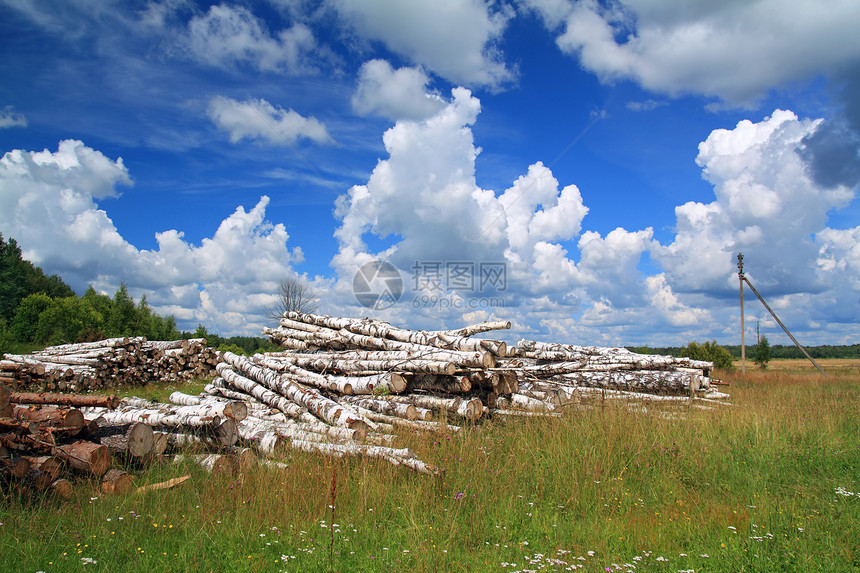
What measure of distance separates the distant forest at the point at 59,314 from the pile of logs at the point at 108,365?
41.4ft

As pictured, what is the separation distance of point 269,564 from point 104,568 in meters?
1.27

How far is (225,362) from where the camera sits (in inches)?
461

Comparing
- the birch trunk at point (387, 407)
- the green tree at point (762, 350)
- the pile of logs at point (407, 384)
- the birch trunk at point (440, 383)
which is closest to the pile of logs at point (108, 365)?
the pile of logs at point (407, 384)

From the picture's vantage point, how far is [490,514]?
477 centimetres

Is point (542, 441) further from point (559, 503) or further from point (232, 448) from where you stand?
point (232, 448)

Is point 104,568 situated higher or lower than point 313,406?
lower

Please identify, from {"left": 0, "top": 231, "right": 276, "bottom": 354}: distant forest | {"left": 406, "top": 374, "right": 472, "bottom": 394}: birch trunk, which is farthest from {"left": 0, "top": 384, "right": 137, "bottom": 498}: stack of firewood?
{"left": 0, "top": 231, "right": 276, "bottom": 354}: distant forest

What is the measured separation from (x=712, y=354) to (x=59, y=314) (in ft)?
169

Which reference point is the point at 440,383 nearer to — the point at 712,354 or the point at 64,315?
the point at 712,354

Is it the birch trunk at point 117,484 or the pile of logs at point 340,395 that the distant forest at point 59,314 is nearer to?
the pile of logs at point 340,395

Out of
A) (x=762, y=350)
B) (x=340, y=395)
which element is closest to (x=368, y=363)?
(x=340, y=395)

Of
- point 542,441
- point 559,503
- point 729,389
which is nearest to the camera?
point 559,503

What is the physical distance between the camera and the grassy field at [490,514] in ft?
12.8

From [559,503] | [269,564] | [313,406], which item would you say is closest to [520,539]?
[559,503]
